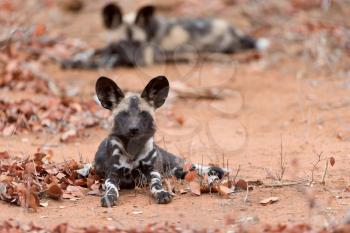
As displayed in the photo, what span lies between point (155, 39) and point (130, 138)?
5812 millimetres

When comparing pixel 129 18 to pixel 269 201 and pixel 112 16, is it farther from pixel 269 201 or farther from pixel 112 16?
pixel 269 201

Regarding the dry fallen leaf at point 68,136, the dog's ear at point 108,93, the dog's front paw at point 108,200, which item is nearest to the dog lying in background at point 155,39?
the dry fallen leaf at point 68,136

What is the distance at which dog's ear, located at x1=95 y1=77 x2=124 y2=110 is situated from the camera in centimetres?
537

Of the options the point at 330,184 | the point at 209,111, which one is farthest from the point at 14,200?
the point at 209,111

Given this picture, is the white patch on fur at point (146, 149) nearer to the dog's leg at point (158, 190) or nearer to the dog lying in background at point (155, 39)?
the dog's leg at point (158, 190)

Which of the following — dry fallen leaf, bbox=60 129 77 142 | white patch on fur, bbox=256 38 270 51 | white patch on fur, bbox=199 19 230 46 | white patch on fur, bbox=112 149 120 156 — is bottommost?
dry fallen leaf, bbox=60 129 77 142

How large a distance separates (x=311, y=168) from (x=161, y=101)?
129cm

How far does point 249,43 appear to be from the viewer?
11383 mm

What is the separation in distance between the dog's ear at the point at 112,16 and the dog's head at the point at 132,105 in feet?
17.4

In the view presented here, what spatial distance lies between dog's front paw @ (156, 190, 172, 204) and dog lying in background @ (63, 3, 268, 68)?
560 centimetres

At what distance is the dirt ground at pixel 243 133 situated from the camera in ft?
15.3

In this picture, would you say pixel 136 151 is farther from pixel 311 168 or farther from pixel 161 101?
pixel 311 168

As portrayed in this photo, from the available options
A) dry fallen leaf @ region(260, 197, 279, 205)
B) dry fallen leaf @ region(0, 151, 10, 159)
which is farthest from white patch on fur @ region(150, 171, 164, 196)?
dry fallen leaf @ region(0, 151, 10, 159)

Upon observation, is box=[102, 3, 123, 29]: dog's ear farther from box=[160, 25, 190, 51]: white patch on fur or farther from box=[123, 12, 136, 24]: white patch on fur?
box=[160, 25, 190, 51]: white patch on fur
